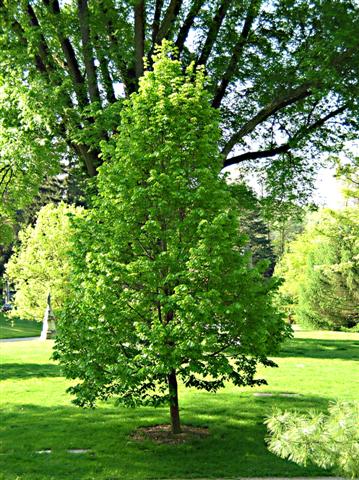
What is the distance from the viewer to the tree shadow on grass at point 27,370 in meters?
16.8

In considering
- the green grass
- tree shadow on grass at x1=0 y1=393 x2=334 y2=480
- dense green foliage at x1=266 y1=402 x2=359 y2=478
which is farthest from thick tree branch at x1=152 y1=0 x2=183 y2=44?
the green grass

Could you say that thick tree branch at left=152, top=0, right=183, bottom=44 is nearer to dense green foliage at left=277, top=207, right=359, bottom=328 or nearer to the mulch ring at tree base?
the mulch ring at tree base

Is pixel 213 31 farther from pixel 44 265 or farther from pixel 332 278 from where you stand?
pixel 332 278

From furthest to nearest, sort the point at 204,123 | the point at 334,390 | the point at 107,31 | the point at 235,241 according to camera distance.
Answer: the point at 334,390 < the point at 107,31 < the point at 204,123 < the point at 235,241

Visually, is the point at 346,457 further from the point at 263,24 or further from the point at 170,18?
the point at 263,24

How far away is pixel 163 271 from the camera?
30.6 feet

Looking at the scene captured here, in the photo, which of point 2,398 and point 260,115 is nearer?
point 2,398

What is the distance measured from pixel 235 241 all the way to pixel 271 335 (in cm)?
166

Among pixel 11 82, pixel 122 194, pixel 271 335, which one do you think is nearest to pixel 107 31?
pixel 11 82

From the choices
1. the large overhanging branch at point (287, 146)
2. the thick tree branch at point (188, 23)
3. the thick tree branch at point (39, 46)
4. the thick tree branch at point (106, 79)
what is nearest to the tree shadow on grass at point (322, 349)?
the large overhanging branch at point (287, 146)

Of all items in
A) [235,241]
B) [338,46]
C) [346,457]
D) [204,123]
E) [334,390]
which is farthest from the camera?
[334,390]

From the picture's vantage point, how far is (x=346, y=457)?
452 centimetres

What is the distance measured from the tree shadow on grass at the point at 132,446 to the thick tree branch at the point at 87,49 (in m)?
6.71

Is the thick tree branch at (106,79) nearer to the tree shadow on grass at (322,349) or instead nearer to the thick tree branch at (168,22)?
the thick tree branch at (168,22)
